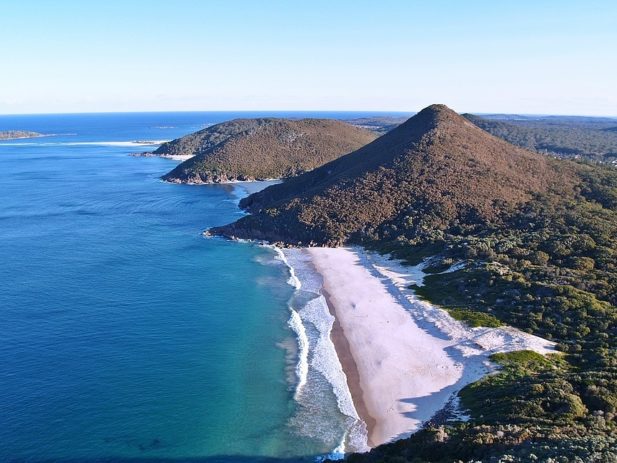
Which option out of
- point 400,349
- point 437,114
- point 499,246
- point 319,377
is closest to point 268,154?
point 437,114

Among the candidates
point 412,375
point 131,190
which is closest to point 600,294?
point 412,375

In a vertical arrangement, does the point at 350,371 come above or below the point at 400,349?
below

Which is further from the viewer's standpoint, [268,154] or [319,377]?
[268,154]

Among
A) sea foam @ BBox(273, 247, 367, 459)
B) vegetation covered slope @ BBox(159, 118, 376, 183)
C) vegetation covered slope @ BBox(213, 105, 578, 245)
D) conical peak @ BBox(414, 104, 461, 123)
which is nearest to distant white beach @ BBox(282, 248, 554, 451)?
sea foam @ BBox(273, 247, 367, 459)

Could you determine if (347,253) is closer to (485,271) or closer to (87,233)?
(485,271)

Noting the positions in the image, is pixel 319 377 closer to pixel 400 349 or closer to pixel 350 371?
pixel 350 371

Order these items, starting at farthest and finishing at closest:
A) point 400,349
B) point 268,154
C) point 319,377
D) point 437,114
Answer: point 268,154
point 437,114
point 400,349
point 319,377

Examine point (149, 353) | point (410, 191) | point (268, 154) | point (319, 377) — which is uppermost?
point (268, 154)
